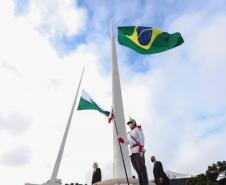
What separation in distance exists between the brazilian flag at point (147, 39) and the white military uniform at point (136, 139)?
823 centimetres

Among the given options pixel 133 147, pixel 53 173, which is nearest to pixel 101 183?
pixel 53 173

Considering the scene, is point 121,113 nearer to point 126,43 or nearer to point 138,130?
point 126,43

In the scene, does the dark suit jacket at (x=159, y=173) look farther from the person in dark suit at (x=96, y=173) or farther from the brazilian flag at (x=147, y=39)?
the brazilian flag at (x=147, y=39)

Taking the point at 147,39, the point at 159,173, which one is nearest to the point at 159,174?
the point at 159,173

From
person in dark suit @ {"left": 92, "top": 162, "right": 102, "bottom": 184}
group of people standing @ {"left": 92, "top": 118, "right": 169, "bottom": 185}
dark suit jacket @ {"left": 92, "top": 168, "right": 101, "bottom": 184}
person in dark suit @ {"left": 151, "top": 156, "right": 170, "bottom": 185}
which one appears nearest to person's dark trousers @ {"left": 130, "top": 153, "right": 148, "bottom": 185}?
group of people standing @ {"left": 92, "top": 118, "right": 169, "bottom": 185}

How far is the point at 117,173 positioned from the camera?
23.8m

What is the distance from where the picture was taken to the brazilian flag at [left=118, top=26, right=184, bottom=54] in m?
21.2

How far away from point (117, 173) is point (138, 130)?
10491mm

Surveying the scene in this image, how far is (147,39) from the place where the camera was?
72.3 ft

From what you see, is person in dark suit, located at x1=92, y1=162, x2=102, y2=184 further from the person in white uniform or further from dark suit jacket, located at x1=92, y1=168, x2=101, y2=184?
the person in white uniform

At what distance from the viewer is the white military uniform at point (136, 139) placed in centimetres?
1373

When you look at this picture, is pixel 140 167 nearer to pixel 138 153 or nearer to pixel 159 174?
pixel 138 153

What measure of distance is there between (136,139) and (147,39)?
9.46 m

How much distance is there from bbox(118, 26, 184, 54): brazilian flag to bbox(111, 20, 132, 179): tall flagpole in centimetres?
433
